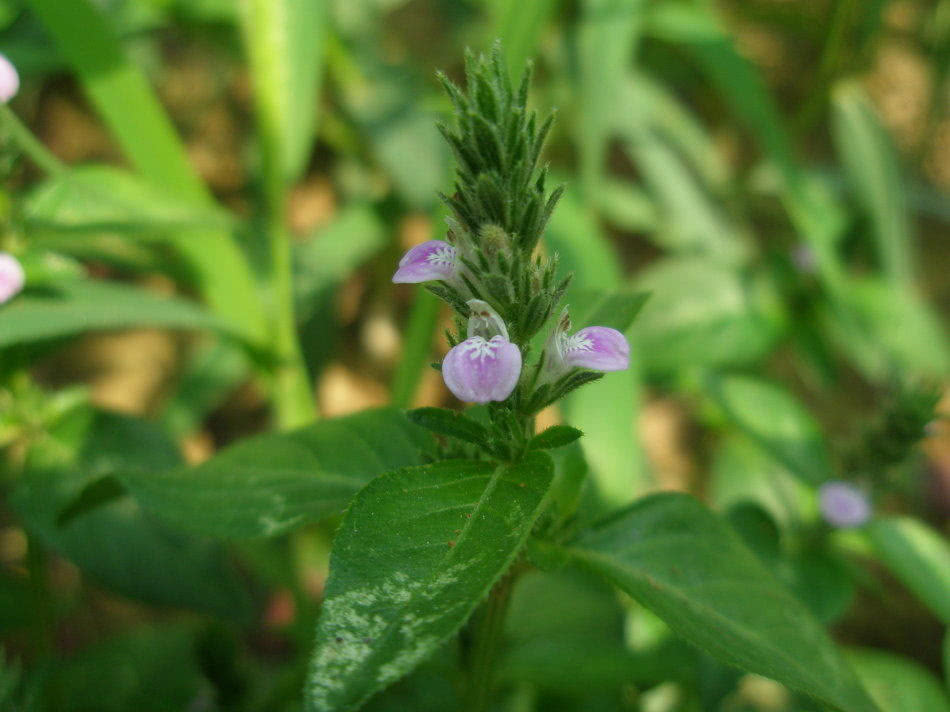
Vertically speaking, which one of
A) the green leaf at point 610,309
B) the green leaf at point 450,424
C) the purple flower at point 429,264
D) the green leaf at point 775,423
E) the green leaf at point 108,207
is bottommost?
the green leaf at point 775,423

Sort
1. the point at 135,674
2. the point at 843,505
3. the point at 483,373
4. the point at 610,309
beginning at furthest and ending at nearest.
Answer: the point at 135,674 → the point at 843,505 → the point at 610,309 → the point at 483,373

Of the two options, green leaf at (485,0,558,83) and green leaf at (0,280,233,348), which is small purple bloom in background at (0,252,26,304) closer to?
green leaf at (0,280,233,348)

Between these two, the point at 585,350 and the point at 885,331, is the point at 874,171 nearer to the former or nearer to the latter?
the point at 885,331

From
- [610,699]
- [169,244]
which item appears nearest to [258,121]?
Result: [169,244]

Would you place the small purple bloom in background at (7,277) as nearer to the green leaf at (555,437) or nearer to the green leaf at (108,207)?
the green leaf at (108,207)

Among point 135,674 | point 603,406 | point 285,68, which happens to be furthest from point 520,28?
point 135,674

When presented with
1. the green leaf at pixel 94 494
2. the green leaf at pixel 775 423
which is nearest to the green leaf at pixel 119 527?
the green leaf at pixel 94 494
